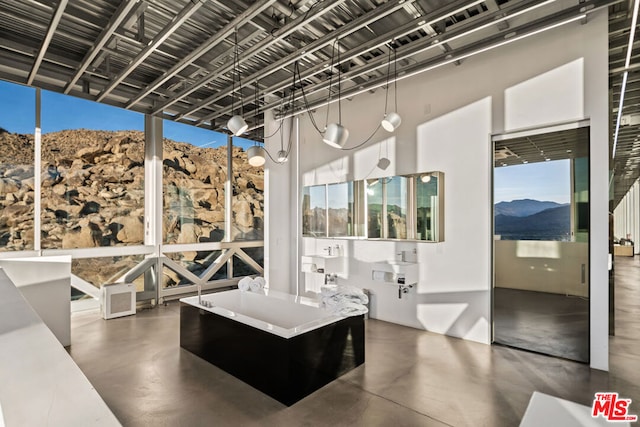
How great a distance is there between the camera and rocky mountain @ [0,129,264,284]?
5.02 meters

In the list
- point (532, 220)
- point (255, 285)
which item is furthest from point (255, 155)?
point (532, 220)

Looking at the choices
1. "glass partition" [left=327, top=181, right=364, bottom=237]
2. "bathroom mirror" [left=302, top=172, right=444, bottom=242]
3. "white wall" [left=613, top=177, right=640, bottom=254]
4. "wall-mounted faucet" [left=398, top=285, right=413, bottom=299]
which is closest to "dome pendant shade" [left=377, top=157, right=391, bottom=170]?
"bathroom mirror" [left=302, top=172, right=444, bottom=242]

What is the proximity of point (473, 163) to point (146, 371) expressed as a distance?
4362 mm

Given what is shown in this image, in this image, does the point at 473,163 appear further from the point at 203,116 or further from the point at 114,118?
the point at 114,118

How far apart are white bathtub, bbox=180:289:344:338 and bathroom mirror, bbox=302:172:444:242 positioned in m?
1.68

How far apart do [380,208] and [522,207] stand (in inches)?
73.2

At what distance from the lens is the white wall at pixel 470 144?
3.33m

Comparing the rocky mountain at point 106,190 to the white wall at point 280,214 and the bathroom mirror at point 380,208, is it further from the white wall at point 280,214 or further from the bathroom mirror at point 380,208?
the bathroom mirror at point 380,208

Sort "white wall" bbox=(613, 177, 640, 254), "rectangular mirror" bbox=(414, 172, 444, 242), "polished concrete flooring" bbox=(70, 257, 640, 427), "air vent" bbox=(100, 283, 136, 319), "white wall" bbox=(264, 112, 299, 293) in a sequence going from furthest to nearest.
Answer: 1. "white wall" bbox=(613, 177, 640, 254)
2. "white wall" bbox=(264, 112, 299, 293)
3. "air vent" bbox=(100, 283, 136, 319)
4. "rectangular mirror" bbox=(414, 172, 444, 242)
5. "polished concrete flooring" bbox=(70, 257, 640, 427)

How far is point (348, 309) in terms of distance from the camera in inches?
137

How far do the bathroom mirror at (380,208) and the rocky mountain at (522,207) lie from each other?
2.30ft

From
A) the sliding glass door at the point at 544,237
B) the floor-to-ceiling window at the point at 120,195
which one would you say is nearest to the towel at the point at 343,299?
the sliding glass door at the point at 544,237

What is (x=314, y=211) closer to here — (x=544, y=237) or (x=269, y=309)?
(x=269, y=309)

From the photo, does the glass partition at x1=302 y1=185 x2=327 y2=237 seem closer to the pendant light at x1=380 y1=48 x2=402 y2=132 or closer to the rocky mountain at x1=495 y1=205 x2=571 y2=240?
the pendant light at x1=380 y1=48 x2=402 y2=132
